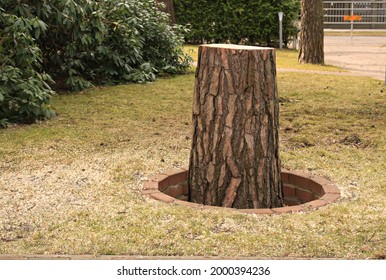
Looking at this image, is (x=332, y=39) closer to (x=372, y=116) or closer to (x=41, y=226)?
(x=372, y=116)

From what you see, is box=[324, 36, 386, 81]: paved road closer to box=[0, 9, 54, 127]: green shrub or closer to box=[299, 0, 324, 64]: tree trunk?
box=[299, 0, 324, 64]: tree trunk

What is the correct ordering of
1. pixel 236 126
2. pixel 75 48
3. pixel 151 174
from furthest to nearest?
1. pixel 75 48
2. pixel 151 174
3. pixel 236 126

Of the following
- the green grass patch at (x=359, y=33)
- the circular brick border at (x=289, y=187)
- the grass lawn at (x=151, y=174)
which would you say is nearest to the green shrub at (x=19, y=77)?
the grass lawn at (x=151, y=174)

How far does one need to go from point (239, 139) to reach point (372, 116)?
4159mm

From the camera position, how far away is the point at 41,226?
4445 mm

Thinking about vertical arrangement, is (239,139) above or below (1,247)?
above

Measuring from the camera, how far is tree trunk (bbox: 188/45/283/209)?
16.2 feet

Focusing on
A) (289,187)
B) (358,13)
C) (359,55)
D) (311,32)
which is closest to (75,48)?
(289,187)

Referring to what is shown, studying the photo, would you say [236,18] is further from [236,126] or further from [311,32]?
[236,126]

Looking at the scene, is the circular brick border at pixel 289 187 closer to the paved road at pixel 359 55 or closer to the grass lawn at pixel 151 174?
the grass lawn at pixel 151 174

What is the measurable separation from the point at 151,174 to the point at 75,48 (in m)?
→ 5.31

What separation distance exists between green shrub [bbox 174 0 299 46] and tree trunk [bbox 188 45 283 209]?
52.9 feet

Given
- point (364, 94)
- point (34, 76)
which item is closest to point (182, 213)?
point (34, 76)

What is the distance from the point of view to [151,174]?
5758 mm
